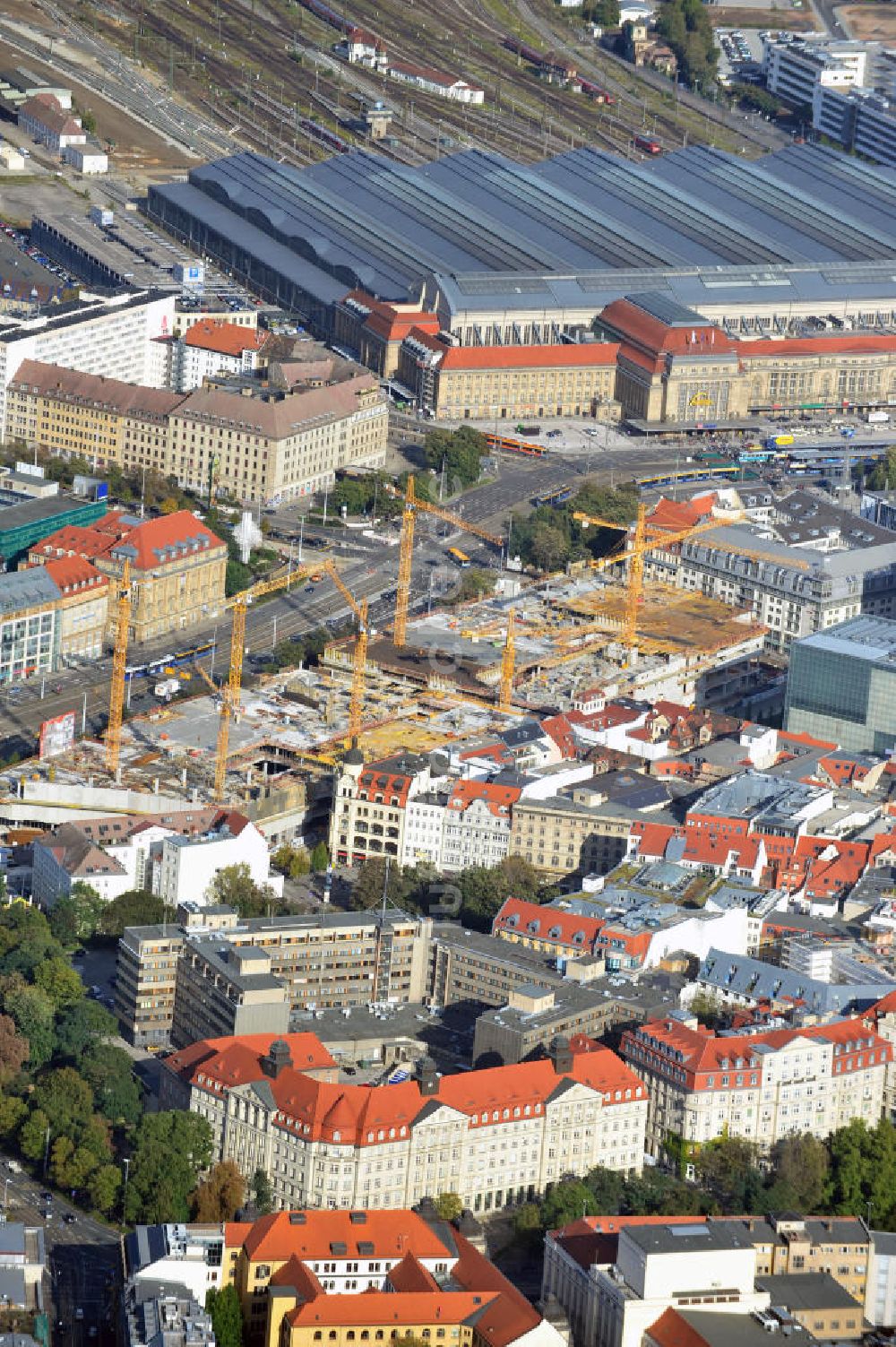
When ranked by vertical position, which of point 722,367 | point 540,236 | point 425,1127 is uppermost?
point 425,1127

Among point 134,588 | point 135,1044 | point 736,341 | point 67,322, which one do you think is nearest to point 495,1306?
point 135,1044

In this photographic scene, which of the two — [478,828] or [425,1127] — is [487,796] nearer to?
[478,828]

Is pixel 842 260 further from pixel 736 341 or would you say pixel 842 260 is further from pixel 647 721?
pixel 647 721

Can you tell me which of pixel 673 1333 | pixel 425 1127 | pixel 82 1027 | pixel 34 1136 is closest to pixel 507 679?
pixel 82 1027

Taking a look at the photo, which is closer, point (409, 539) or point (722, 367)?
point (409, 539)

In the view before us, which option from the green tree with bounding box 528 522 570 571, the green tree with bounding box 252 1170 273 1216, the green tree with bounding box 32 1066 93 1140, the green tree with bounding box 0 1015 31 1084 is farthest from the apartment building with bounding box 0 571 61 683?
the green tree with bounding box 252 1170 273 1216

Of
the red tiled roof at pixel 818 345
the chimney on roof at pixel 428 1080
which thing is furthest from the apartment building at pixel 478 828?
the red tiled roof at pixel 818 345

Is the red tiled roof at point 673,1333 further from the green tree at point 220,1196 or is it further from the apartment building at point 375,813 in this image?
the apartment building at point 375,813

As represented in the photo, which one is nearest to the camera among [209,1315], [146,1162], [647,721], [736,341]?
[209,1315]
